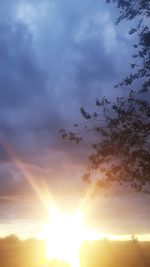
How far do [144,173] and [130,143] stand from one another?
5.65ft

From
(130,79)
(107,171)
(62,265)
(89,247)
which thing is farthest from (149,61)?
(89,247)

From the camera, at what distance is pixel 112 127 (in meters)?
32.8

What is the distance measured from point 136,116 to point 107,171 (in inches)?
138

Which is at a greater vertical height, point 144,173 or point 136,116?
point 136,116

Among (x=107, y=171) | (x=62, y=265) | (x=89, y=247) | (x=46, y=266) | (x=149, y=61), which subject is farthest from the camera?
(x=89, y=247)

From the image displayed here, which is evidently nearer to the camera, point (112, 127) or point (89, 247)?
point (112, 127)

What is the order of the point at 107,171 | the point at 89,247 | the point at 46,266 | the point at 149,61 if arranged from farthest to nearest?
1. the point at 89,247
2. the point at 46,266
3. the point at 107,171
4. the point at 149,61

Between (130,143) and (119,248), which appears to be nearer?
(130,143)

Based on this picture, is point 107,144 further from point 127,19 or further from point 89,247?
point 89,247

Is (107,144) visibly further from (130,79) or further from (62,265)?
(62,265)

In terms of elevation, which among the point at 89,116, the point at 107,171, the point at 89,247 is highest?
the point at 89,247

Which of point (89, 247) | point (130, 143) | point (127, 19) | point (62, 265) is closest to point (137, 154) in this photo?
point (130, 143)

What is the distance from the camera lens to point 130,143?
3244 cm

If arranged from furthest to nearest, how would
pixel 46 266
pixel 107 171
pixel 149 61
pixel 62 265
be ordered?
1. pixel 46 266
2. pixel 62 265
3. pixel 107 171
4. pixel 149 61
